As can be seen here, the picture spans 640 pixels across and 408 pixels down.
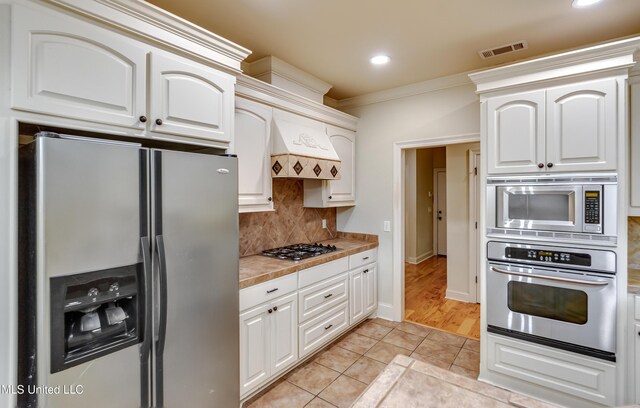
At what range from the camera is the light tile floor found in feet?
7.71

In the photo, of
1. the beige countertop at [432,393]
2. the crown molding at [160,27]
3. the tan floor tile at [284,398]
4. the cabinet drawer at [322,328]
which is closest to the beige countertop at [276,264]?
the cabinet drawer at [322,328]

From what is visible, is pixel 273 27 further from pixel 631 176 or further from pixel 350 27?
pixel 631 176

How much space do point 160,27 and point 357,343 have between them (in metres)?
3.02

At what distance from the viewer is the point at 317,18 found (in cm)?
218

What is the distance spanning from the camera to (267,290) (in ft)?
7.59

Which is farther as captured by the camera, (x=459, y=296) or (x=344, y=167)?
(x=459, y=296)

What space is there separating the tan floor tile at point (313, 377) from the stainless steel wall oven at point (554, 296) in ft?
4.37

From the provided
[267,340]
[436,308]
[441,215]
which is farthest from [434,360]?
[441,215]

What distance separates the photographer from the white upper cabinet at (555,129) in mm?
2053

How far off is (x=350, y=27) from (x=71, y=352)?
2.44 m

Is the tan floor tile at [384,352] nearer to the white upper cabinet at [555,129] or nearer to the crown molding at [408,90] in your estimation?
the white upper cabinet at [555,129]

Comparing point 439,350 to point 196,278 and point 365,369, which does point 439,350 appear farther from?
point 196,278

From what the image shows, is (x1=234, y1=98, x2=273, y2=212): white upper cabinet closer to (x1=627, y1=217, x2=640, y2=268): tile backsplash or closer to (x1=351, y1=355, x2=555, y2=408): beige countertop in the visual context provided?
(x1=351, y1=355, x2=555, y2=408): beige countertop

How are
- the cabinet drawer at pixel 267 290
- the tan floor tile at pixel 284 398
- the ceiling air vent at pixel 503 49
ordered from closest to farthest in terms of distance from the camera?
the cabinet drawer at pixel 267 290 → the tan floor tile at pixel 284 398 → the ceiling air vent at pixel 503 49
